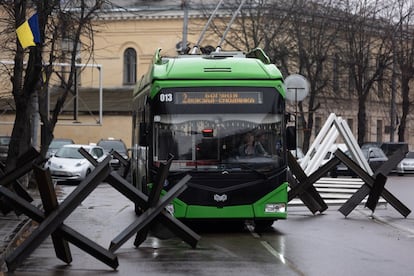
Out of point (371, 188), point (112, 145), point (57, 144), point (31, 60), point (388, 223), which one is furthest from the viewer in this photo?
point (57, 144)

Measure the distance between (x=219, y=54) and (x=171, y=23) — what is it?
3941 centimetres

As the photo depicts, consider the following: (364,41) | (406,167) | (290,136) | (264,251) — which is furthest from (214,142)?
(406,167)

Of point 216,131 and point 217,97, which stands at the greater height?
point 217,97

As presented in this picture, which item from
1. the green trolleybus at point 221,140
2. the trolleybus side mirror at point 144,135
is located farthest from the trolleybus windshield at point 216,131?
the trolleybus side mirror at point 144,135

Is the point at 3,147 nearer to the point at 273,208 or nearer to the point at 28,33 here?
the point at 28,33

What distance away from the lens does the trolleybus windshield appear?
14.6m

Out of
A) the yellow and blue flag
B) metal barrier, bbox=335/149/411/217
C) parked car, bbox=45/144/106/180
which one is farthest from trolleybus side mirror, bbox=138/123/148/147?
parked car, bbox=45/144/106/180

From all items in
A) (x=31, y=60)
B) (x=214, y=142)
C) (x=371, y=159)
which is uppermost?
(x=31, y=60)

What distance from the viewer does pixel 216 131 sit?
14695mm

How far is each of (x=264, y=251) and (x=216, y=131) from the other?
299 cm

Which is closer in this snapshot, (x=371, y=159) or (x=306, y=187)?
(x=306, y=187)

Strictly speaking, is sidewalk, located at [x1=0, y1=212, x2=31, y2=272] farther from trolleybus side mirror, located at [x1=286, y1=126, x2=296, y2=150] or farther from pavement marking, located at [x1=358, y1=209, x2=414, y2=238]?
pavement marking, located at [x1=358, y1=209, x2=414, y2=238]

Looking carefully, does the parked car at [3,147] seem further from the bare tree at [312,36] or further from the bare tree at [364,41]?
the bare tree at [364,41]

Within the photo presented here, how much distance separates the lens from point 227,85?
14.8 m
